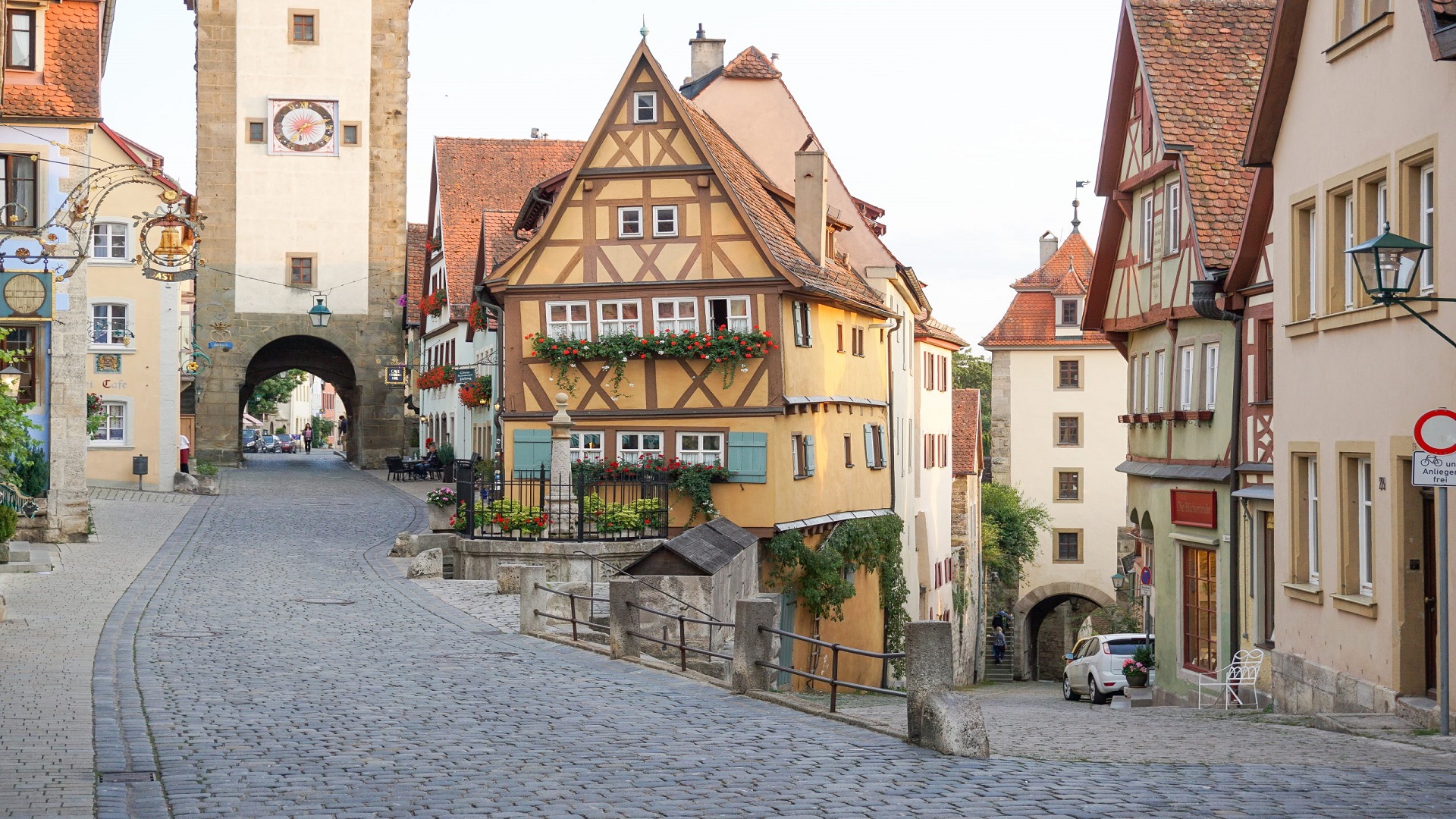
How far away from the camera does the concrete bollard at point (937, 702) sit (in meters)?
10.6

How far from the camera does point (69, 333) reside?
28.5m

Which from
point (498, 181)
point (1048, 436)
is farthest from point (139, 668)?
point (1048, 436)

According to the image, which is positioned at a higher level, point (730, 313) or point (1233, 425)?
point (730, 313)

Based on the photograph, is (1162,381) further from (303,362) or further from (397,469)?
(303,362)

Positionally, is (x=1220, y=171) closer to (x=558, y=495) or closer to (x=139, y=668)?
(x=558, y=495)

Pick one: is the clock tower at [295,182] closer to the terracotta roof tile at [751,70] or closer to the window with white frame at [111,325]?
the window with white frame at [111,325]

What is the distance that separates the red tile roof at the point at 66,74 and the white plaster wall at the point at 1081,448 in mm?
34297

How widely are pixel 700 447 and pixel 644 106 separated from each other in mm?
5986

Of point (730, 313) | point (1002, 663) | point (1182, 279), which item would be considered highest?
point (730, 313)

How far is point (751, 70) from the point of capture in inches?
1430

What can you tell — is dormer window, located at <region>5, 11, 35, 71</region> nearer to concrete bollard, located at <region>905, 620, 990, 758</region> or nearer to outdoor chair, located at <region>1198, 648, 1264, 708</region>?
outdoor chair, located at <region>1198, 648, 1264, 708</region>

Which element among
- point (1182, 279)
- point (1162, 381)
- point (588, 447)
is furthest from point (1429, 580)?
point (588, 447)

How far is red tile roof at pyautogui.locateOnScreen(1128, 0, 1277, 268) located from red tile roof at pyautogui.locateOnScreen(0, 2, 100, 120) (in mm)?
17837

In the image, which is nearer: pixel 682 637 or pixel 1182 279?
pixel 682 637
